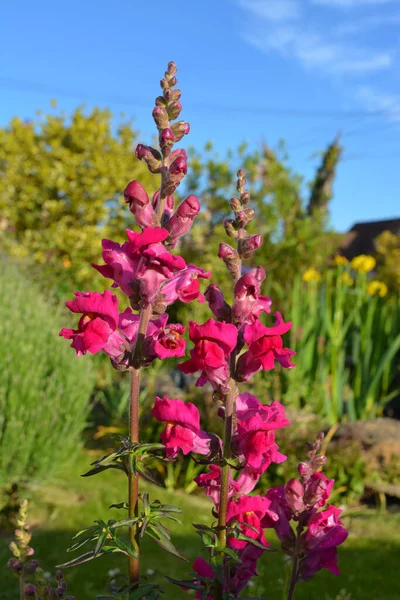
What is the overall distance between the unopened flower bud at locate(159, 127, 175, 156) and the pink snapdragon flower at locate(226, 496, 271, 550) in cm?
73

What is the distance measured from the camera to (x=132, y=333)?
1.26 m

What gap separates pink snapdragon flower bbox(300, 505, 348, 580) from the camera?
1.34 metres

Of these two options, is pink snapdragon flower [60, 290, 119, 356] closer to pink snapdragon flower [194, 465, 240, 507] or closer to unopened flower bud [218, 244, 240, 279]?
unopened flower bud [218, 244, 240, 279]

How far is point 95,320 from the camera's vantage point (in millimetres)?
1164

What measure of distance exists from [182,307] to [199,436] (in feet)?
19.3

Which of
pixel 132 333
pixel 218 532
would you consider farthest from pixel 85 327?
pixel 218 532

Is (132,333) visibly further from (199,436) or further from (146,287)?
(199,436)

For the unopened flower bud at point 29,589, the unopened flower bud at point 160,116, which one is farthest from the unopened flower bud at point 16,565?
the unopened flower bud at point 160,116

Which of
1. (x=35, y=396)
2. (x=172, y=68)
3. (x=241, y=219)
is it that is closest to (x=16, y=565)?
(x=241, y=219)

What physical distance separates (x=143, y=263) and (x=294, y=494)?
0.63 m

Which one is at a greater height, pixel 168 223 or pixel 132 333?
pixel 168 223

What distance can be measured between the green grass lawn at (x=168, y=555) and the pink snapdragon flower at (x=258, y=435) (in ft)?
5.63

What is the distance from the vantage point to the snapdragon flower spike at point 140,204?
1.17 meters

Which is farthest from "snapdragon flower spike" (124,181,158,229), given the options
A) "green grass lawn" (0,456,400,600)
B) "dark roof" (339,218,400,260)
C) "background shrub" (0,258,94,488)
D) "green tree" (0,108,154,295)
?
"dark roof" (339,218,400,260)
